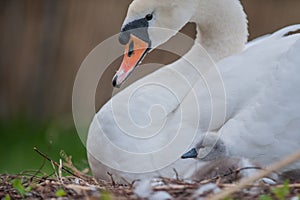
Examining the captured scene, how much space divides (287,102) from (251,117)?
0.21m

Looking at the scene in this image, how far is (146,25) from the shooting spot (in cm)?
478

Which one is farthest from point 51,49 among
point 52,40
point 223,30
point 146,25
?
point 146,25

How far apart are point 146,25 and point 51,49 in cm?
608

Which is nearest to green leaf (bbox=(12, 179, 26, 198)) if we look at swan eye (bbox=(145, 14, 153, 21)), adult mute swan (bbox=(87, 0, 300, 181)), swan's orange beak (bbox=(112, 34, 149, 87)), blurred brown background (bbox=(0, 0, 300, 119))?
adult mute swan (bbox=(87, 0, 300, 181))

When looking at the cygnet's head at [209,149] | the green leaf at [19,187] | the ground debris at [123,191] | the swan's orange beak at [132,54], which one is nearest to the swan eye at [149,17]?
the swan's orange beak at [132,54]

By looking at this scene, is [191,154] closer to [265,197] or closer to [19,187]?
[265,197]

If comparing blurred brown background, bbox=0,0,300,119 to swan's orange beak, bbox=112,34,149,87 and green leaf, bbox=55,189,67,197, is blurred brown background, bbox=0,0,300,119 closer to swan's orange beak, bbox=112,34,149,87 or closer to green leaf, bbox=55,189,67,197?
swan's orange beak, bbox=112,34,149,87

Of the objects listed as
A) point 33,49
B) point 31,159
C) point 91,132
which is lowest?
point 31,159

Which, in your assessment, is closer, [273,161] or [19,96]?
[273,161]

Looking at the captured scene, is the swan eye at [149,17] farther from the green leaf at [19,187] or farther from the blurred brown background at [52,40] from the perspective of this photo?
the blurred brown background at [52,40]

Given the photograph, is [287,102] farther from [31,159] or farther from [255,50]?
[31,159]

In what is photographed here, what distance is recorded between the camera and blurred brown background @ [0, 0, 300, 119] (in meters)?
10.5

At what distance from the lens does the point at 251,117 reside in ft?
14.5

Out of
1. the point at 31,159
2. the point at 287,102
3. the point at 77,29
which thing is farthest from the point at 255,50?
the point at 77,29
